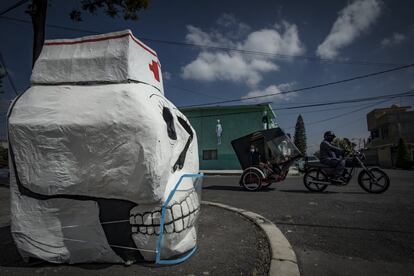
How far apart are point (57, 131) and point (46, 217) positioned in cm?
85

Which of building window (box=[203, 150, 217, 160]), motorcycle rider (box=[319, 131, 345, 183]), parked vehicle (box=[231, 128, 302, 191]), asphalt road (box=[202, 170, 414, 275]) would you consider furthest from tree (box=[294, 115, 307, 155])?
asphalt road (box=[202, 170, 414, 275])

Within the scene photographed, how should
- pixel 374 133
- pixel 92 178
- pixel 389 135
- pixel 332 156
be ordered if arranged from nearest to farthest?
pixel 92 178 → pixel 332 156 → pixel 389 135 → pixel 374 133

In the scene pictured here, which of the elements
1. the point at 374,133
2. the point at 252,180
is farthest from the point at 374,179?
the point at 374,133

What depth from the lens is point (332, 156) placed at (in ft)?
21.2

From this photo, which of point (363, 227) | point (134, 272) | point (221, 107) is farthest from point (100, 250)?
point (221, 107)

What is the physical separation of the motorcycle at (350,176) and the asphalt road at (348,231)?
67 centimetres

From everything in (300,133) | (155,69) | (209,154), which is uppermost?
(300,133)

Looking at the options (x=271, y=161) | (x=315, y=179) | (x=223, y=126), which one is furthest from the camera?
(x=223, y=126)

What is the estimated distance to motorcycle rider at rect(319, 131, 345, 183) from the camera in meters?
6.32

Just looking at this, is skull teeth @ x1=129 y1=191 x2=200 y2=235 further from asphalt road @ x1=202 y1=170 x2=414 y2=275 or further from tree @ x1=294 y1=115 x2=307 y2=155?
tree @ x1=294 y1=115 x2=307 y2=155

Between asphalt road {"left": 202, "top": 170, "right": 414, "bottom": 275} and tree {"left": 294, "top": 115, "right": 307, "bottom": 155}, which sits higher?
tree {"left": 294, "top": 115, "right": 307, "bottom": 155}

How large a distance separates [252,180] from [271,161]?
0.92 meters

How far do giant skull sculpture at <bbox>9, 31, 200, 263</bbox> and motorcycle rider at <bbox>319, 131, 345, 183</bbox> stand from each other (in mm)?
5528

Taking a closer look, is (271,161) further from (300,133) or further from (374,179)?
(300,133)
